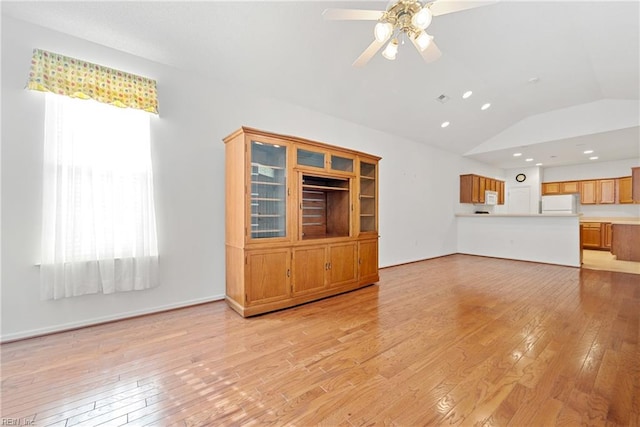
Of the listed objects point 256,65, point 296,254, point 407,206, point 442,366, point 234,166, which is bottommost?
point 442,366

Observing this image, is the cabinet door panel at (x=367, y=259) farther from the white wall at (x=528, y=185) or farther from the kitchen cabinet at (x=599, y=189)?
the kitchen cabinet at (x=599, y=189)

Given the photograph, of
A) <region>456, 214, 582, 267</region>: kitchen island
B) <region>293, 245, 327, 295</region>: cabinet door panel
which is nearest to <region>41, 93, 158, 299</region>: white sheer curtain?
<region>293, 245, 327, 295</region>: cabinet door panel

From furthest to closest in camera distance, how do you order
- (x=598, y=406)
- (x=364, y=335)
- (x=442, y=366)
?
1. (x=364, y=335)
2. (x=442, y=366)
3. (x=598, y=406)

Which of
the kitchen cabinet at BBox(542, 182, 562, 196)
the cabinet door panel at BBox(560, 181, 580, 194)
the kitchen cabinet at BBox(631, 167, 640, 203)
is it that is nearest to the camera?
the kitchen cabinet at BBox(631, 167, 640, 203)

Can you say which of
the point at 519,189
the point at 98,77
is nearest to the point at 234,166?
the point at 98,77

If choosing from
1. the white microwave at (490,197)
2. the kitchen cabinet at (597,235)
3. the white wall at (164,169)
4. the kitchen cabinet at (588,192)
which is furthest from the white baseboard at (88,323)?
the kitchen cabinet at (588,192)

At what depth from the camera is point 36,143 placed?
2396mm

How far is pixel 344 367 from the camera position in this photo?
77.7 inches

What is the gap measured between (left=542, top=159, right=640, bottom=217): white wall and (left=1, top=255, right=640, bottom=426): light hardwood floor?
6.45 metres

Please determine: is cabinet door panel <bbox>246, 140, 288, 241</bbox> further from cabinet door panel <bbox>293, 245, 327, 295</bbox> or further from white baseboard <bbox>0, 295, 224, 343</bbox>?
white baseboard <bbox>0, 295, 224, 343</bbox>

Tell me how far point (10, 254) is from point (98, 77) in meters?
1.79

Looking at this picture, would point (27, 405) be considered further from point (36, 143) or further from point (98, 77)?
point (98, 77)

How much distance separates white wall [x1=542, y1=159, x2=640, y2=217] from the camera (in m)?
7.35

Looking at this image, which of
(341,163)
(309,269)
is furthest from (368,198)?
(309,269)
